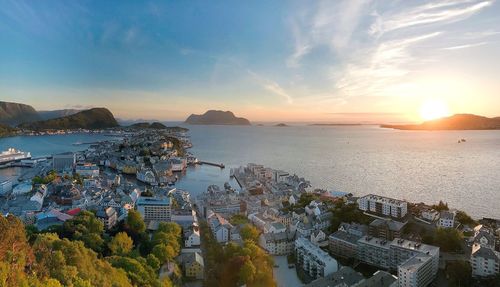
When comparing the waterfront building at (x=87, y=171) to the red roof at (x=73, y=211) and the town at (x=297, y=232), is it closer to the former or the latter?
the town at (x=297, y=232)

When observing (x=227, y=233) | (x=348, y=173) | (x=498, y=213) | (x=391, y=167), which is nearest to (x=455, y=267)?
(x=227, y=233)

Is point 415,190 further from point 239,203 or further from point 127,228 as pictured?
point 127,228

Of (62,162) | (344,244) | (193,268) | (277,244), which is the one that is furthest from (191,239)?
(62,162)

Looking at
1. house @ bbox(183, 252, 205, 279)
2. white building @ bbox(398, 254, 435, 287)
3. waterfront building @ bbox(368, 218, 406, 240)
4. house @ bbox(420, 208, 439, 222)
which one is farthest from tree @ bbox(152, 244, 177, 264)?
house @ bbox(420, 208, 439, 222)

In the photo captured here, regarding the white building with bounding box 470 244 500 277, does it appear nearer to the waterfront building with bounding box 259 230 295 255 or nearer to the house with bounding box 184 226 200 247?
the waterfront building with bounding box 259 230 295 255

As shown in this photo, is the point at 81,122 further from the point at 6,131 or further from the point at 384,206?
the point at 384,206

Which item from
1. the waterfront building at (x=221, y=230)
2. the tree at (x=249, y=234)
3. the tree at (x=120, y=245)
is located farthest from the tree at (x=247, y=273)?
the tree at (x=120, y=245)
